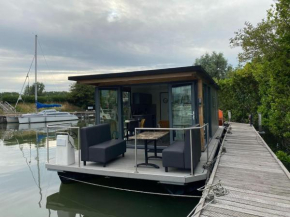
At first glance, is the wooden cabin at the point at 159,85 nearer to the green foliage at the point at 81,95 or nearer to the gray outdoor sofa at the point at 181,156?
the gray outdoor sofa at the point at 181,156

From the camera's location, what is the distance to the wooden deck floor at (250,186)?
2.59 m

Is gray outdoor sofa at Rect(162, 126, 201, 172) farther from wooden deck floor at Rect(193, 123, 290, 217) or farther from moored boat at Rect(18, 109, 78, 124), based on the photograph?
moored boat at Rect(18, 109, 78, 124)

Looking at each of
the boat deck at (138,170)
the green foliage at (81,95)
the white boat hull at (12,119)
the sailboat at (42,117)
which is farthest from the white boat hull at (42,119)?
the boat deck at (138,170)

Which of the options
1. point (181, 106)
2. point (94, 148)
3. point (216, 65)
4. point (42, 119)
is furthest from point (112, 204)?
point (216, 65)

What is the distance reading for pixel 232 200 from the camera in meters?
2.85

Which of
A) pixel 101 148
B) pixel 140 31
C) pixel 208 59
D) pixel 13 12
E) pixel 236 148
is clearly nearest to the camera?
pixel 101 148

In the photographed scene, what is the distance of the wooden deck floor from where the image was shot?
8.50 feet

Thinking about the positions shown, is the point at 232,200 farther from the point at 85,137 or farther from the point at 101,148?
the point at 85,137

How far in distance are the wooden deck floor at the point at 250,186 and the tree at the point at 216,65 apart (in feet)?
59.3

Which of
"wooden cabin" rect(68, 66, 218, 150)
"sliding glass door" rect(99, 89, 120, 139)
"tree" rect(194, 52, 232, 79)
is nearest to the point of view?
"wooden cabin" rect(68, 66, 218, 150)

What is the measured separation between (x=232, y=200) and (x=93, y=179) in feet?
10.9

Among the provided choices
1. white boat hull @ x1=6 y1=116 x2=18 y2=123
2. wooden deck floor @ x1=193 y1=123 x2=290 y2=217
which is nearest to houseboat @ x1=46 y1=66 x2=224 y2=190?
wooden deck floor @ x1=193 y1=123 x2=290 y2=217

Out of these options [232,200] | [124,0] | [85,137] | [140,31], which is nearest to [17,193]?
[85,137]

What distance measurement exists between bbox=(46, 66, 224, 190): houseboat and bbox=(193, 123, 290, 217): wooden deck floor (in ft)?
1.33
